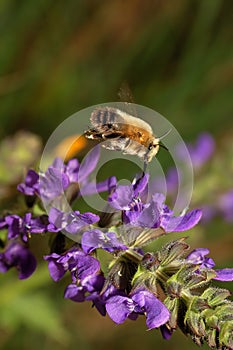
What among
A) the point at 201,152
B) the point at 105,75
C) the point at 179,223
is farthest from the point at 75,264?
the point at 105,75

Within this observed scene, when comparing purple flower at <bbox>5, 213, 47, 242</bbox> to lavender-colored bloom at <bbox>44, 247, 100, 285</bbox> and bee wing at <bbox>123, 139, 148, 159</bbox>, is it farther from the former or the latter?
bee wing at <bbox>123, 139, 148, 159</bbox>

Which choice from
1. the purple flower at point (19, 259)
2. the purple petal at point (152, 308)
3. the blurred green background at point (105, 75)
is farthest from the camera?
the blurred green background at point (105, 75)

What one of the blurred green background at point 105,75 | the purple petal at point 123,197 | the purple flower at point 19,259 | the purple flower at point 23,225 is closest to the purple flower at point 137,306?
the purple petal at point 123,197

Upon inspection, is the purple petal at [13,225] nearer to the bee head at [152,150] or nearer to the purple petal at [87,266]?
the purple petal at [87,266]

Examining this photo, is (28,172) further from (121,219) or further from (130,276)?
(130,276)

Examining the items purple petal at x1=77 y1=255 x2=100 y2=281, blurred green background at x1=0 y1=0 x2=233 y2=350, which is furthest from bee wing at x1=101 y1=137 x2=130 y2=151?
blurred green background at x1=0 y1=0 x2=233 y2=350

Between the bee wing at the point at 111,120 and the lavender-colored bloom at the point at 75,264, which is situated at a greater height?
the bee wing at the point at 111,120

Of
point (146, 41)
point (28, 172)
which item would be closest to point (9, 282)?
point (28, 172)
